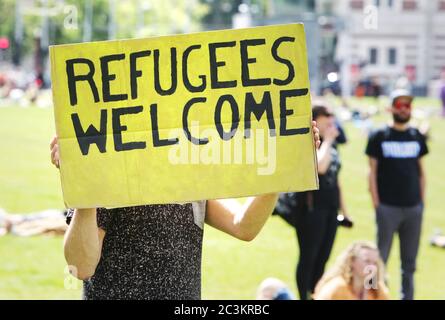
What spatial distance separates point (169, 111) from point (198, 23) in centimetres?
6989

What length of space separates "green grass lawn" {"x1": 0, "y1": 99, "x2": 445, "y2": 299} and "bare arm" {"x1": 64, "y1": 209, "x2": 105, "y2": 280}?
1.46 m

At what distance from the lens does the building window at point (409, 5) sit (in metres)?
64.0

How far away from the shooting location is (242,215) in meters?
3.68

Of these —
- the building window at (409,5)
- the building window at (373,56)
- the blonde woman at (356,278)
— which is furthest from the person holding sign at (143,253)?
the building window at (373,56)

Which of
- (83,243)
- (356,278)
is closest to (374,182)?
(356,278)

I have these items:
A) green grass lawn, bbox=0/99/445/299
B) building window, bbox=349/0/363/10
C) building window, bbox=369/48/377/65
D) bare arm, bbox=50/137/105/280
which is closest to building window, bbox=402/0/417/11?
building window, bbox=369/48/377/65

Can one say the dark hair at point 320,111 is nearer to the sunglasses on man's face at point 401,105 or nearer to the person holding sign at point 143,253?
the sunglasses on man's face at point 401,105

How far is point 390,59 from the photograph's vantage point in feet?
214

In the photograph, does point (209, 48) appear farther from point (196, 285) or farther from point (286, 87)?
point (196, 285)

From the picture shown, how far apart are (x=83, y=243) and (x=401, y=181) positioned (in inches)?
209

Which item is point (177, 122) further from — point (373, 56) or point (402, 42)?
point (402, 42)

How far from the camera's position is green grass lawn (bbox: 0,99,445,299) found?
9000 millimetres

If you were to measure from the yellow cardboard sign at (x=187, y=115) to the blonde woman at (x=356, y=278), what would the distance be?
3.26 meters

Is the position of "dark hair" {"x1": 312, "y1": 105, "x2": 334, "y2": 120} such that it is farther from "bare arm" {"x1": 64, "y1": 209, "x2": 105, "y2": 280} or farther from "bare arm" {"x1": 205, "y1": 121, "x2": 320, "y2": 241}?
"bare arm" {"x1": 64, "y1": 209, "x2": 105, "y2": 280}
